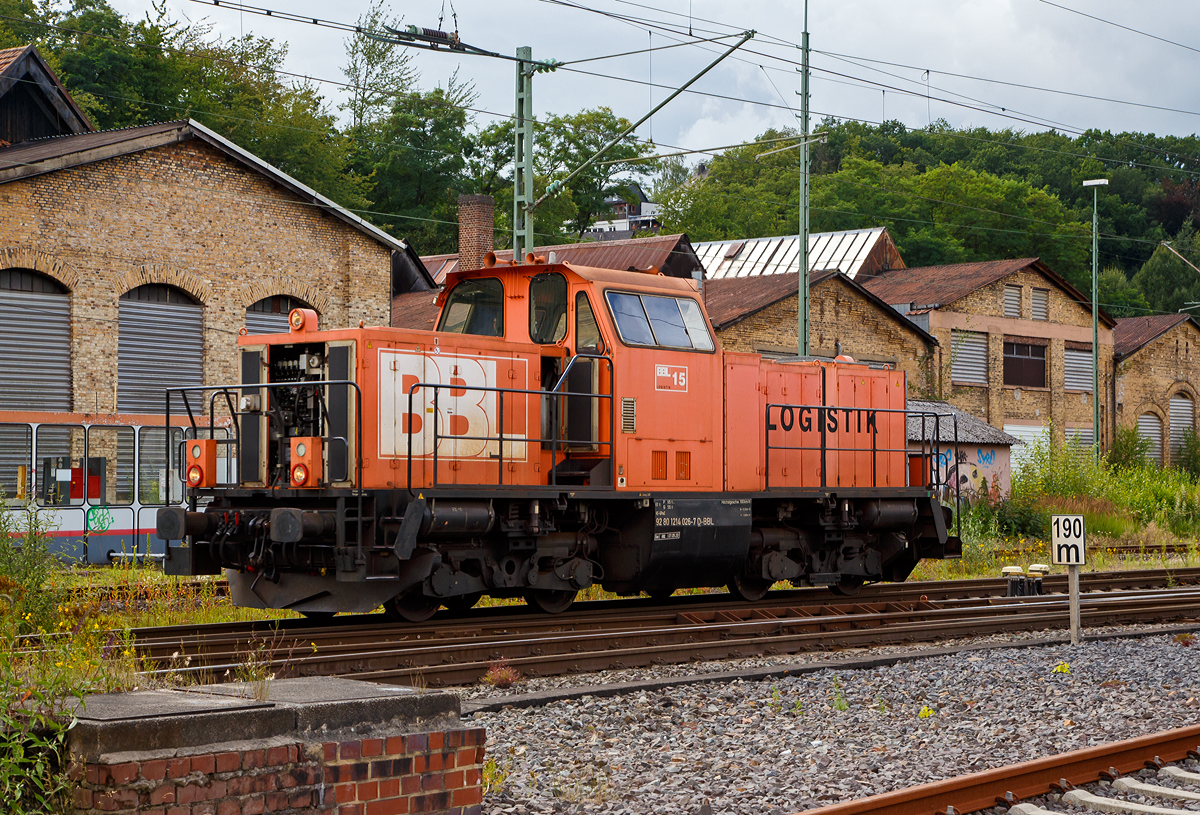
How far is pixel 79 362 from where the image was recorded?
22.2 m

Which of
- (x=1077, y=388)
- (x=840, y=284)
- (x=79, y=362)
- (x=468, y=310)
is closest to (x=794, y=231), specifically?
(x=1077, y=388)

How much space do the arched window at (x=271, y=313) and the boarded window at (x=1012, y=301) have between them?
24.2 m

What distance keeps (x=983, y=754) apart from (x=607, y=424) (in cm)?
617

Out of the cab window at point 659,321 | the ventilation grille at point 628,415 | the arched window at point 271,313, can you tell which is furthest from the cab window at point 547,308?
the arched window at point 271,313

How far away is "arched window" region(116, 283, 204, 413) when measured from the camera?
23.0 m

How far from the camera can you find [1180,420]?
47.4 m

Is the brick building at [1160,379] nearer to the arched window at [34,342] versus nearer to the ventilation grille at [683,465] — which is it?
the ventilation grille at [683,465]

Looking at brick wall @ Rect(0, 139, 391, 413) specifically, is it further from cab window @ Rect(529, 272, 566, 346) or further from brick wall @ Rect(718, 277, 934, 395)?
cab window @ Rect(529, 272, 566, 346)

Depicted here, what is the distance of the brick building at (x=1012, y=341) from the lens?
3841cm

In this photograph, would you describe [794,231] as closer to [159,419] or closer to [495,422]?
[159,419]

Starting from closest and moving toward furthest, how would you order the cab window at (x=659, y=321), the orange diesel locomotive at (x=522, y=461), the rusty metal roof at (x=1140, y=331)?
the orange diesel locomotive at (x=522, y=461) → the cab window at (x=659, y=321) → the rusty metal roof at (x=1140, y=331)

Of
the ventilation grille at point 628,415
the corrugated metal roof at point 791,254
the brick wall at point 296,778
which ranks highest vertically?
the corrugated metal roof at point 791,254

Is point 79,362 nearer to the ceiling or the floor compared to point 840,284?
nearer to the floor

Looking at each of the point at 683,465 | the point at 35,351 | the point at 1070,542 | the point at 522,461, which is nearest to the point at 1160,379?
the point at 1070,542
